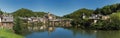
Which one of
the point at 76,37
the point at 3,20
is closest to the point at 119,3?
the point at 3,20

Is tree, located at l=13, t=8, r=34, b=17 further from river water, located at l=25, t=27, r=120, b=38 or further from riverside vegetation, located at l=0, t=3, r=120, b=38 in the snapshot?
river water, located at l=25, t=27, r=120, b=38

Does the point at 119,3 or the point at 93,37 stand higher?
the point at 119,3

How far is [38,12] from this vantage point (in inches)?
4363

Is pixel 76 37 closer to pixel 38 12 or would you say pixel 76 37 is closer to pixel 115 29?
pixel 115 29

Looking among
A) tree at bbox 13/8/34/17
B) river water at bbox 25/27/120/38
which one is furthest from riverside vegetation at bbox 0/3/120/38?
river water at bbox 25/27/120/38

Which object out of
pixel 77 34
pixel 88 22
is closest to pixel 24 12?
pixel 88 22

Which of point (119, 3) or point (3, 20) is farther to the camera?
point (119, 3)

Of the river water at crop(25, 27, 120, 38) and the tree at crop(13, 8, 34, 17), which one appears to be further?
the tree at crop(13, 8, 34, 17)

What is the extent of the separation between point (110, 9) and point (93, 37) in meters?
52.4

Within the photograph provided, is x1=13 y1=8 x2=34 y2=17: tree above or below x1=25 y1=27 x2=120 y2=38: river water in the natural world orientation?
above

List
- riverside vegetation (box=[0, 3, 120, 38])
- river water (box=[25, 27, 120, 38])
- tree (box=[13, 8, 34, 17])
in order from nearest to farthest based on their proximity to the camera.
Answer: riverside vegetation (box=[0, 3, 120, 38])
river water (box=[25, 27, 120, 38])
tree (box=[13, 8, 34, 17])

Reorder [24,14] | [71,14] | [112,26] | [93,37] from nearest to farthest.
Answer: [93,37] < [112,26] < [24,14] < [71,14]

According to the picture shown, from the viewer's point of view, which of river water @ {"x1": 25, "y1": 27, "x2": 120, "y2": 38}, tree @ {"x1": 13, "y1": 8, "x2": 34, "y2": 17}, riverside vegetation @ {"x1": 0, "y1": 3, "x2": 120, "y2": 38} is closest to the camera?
riverside vegetation @ {"x1": 0, "y1": 3, "x2": 120, "y2": 38}

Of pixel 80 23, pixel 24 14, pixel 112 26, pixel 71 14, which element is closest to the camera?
pixel 112 26
